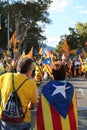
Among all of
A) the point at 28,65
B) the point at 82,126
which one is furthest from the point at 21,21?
the point at 28,65

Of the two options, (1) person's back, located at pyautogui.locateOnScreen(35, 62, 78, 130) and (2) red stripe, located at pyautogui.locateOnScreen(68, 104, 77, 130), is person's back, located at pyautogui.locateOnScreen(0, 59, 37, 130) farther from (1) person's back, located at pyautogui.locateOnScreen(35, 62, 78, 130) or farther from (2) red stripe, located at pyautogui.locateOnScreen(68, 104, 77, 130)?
(2) red stripe, located at pyautogui.locateOnScreen(68, 104, 77, 130)

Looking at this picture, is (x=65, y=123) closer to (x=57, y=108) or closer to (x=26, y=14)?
(x=57, y=108)

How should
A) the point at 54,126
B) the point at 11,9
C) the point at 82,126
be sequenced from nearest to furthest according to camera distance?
the point at 54,126 → the point at 82,126 → the point at 11,9

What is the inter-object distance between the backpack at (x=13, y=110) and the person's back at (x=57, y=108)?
25 cm

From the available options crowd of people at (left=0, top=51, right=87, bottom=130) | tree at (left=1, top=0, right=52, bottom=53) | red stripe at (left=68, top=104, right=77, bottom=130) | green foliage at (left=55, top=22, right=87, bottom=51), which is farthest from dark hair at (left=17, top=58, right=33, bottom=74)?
green foliage at (left=55, top=22, right=87, bottom=51)

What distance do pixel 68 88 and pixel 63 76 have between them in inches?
6.6

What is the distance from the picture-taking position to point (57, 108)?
5.54m

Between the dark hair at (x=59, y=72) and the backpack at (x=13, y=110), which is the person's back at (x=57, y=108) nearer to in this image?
the dark hair at (x=59, y=72)

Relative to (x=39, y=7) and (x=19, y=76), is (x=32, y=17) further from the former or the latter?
(x=19, y=76)

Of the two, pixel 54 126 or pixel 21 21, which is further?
pixel 21 21

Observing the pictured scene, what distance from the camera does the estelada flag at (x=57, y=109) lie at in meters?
5.49

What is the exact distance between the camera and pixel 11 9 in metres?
61.1

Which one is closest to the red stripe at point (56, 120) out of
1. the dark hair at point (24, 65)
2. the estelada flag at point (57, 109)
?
the estelada flag at point (57, 109)

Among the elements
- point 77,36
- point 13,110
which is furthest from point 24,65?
point 77,36
